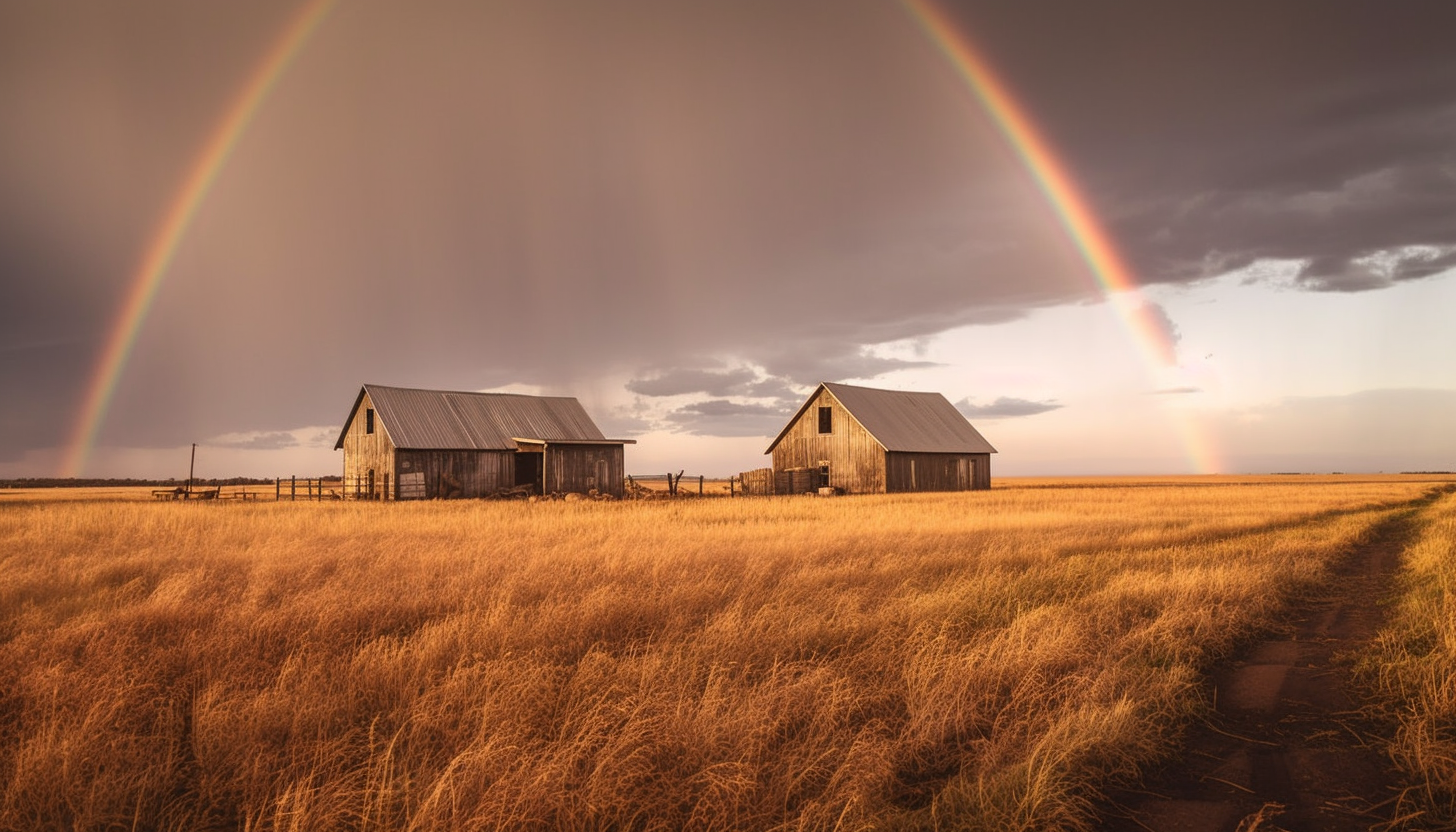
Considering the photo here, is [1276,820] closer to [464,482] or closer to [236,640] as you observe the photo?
[236,640]

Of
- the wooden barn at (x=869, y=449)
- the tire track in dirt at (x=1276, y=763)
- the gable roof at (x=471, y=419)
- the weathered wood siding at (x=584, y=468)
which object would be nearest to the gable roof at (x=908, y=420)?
the wooden barn at (x=869, y=449)

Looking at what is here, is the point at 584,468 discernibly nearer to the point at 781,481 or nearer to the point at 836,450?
the point at 781,481

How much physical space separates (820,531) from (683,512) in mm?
8828

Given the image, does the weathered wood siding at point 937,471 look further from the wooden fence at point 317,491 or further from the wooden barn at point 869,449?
the wooden fence at point 317,491

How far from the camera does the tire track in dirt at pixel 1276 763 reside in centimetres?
450

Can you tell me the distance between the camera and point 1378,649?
8102 mm

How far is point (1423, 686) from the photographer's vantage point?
21.1 feet

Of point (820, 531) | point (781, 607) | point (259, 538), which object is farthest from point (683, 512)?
point (781, 607)

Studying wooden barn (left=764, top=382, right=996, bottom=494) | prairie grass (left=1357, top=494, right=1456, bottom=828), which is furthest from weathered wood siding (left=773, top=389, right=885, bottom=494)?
prairie grass (left=1357, top=494, right=1456, bottom=828)

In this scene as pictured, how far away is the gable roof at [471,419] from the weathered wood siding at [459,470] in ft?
1.59

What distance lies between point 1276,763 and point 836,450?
1732 inches

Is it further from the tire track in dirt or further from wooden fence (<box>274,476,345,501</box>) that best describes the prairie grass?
wooden fence (<box>274,476,345,501</box>)

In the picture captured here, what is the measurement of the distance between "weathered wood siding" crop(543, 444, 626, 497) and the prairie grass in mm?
36651

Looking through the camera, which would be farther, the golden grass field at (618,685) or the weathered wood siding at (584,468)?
the weathered wood siding at (584,468)
